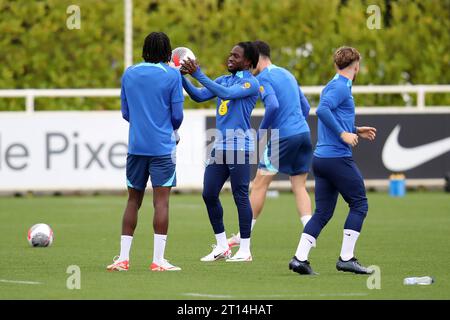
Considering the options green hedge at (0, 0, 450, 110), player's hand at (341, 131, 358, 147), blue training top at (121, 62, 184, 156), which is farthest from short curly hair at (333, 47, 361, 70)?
green hedge at (0, 0, 450, 110)

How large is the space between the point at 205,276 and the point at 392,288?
5.72 feet

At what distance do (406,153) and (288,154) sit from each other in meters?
Result: 9.18

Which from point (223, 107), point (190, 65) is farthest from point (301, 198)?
point (190, 65)

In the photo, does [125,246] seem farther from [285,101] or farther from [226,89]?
[285,101]

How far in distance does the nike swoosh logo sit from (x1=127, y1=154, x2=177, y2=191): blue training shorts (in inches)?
453

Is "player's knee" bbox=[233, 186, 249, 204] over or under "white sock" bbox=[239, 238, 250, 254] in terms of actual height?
over

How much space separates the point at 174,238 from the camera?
1511 centimetres

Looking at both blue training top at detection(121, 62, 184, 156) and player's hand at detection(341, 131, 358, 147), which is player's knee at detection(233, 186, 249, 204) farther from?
player's hand at detection(341, 131, 358, 147)

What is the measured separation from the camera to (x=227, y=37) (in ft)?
84.2

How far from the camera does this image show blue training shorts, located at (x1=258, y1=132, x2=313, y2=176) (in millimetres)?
13805

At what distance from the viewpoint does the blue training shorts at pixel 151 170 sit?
11516mm

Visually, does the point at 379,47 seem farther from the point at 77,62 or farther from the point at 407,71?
the point at 77,62

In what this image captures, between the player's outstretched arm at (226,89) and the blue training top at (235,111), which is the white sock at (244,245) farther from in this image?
the player's outstretched arm at (226,89)
